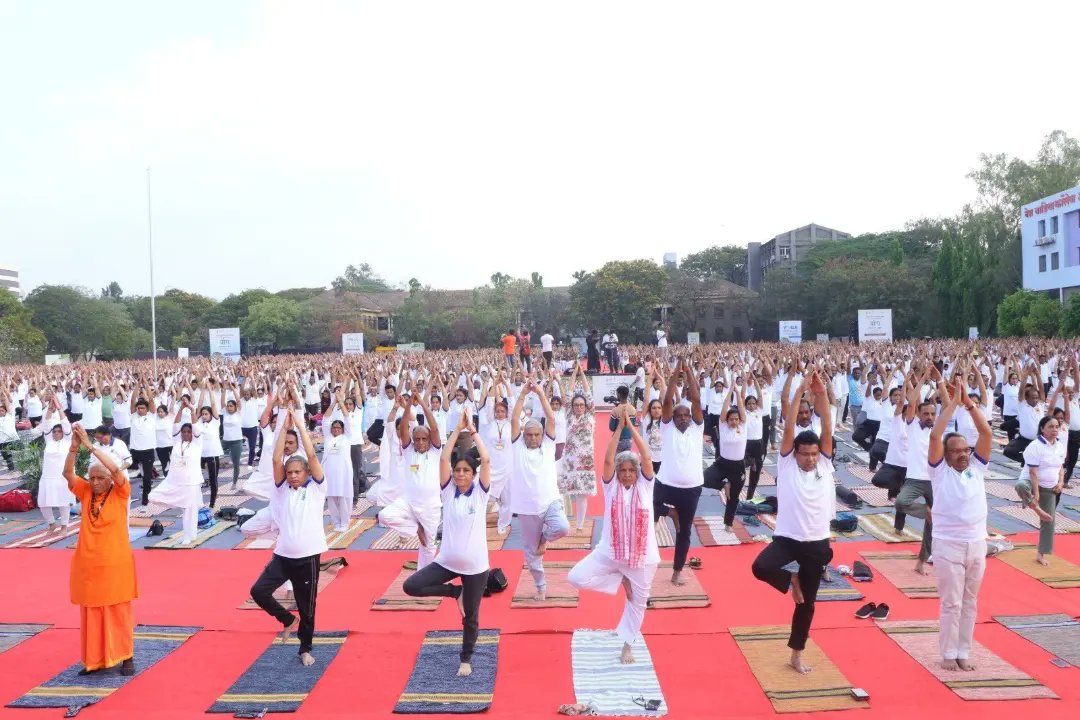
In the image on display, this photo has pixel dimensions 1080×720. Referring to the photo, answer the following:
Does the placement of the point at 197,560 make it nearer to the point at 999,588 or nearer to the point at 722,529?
the point at 722,529

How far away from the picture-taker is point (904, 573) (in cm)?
748

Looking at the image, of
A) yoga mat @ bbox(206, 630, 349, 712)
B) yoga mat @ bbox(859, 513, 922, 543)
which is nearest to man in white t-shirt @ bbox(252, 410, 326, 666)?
yoga mat @ bbox(206, 630, 349, 712)

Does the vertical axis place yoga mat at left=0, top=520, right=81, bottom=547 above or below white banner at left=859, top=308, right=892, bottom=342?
below

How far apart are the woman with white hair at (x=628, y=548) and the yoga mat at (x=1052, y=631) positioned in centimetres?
281

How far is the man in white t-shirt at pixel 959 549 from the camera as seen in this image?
535 cm

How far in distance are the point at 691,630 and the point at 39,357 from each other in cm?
4667

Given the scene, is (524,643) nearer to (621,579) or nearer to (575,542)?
(621,579)

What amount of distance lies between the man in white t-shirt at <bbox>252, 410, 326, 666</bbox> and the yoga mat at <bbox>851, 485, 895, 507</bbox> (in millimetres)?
7449

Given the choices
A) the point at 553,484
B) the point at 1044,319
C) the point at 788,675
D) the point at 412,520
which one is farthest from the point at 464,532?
the point at 1044,319

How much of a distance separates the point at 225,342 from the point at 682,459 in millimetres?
26417

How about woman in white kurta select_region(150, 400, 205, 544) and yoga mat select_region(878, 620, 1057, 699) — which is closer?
yoga mat select_region(878, 620, 1057, 699)

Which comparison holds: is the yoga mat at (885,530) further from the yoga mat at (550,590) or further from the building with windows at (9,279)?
the building with windows at (9,279)

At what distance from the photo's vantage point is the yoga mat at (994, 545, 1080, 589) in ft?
23.2

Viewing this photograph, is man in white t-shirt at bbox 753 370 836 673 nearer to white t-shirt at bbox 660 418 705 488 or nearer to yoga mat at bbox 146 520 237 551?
white t-shirt at bbox 660 418 705 488
